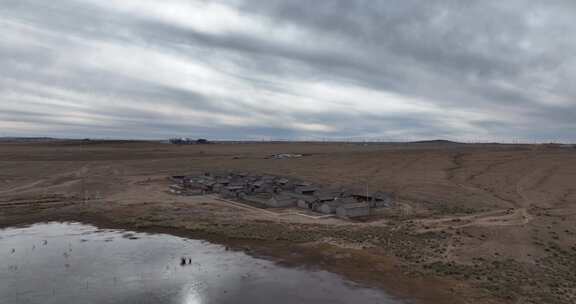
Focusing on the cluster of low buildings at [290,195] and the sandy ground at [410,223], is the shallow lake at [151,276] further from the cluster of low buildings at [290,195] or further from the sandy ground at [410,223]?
the cluster of low buildings at [290,195]

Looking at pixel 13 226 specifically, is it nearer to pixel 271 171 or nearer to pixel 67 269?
pixel 67 269

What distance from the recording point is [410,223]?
1476 inches

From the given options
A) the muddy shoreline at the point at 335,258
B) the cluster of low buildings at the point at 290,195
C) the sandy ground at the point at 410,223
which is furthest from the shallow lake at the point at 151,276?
the cluster of low buildings at the point at 290,195

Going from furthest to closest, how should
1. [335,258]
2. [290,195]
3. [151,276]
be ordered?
[290,195]
[335,258]
[151,276]

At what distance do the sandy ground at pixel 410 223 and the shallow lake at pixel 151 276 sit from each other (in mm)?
2342

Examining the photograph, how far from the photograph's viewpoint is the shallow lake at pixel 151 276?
854 inches

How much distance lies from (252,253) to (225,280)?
5374mm

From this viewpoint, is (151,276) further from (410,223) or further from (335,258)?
(410,223)

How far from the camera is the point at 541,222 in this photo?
3741 centimetres

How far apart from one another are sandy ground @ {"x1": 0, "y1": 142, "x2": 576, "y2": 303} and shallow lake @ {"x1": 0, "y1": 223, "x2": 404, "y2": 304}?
2342mm

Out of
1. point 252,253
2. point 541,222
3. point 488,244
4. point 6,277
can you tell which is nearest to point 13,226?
point 6,277

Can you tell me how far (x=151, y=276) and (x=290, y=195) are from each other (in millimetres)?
27133

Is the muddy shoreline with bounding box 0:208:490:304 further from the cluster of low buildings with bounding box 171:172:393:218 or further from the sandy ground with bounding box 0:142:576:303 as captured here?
the cluster of low buildings with bounding box 171:172:393:218

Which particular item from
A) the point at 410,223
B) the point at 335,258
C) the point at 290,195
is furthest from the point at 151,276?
the point at 290,195
